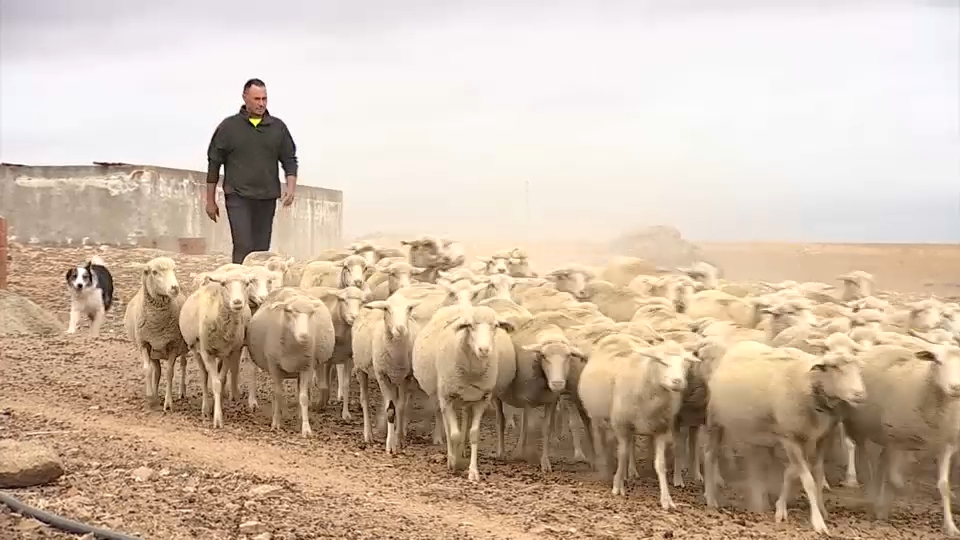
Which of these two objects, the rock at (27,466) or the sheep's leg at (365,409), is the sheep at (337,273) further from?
the rock at (27,466)

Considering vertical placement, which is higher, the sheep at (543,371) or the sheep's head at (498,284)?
the sheep's head at (498,284)

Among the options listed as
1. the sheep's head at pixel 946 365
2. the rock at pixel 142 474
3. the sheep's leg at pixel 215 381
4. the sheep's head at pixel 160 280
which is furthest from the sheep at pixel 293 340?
the sheep's head at pixel 946 365

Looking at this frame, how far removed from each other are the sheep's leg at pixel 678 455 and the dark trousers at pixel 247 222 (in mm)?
6393

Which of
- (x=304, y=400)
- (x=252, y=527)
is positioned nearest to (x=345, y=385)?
(x=304, y=400)

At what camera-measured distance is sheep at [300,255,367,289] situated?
11391 millimetres

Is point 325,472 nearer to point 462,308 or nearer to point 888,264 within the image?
point 462,308

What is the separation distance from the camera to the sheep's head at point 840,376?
7324 mm

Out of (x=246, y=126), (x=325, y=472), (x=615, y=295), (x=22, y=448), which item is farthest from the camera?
(x=246, y=126)

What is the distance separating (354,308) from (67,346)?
17.8ft

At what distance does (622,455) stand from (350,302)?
3.50 meters

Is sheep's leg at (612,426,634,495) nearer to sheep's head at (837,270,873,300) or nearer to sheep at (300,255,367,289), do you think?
sheep at (300,255,367,289)

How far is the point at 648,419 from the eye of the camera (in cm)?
796

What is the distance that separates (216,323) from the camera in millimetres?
10000

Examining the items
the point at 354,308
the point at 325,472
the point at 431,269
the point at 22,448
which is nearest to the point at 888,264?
the point at 431,269
